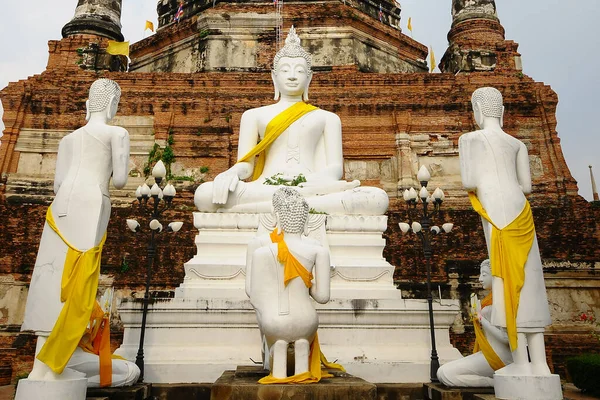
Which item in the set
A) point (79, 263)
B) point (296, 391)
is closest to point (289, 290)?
point (296, 391)

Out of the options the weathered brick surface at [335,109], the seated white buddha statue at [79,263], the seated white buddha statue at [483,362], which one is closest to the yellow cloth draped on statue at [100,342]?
the seated white buddha statue at [79,263]

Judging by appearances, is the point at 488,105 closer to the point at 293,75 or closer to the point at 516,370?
the point at 516,370

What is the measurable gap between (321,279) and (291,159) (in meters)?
4.08

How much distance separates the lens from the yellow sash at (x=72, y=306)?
157 inches

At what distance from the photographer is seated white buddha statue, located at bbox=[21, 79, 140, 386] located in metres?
4.08

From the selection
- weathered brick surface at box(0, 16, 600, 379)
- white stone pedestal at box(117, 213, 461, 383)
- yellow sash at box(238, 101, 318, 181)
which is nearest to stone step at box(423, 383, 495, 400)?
white stone pedestal at box(117, 213, 461, 383)

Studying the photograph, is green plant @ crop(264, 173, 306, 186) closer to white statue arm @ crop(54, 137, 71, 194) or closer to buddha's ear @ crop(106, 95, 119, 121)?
buddha's ear @ crop(106, 95, 119, 121)

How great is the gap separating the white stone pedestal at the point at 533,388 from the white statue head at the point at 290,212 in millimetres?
2058

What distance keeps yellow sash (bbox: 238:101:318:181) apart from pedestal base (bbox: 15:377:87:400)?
14.5 feet

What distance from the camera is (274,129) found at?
25.7 feet

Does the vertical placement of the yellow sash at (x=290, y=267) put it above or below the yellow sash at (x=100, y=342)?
above

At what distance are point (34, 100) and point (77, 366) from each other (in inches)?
469

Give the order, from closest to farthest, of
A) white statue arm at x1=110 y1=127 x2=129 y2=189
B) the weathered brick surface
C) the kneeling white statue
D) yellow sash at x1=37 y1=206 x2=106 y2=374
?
1. the kneeling white statue
2. yellow sash at x1=37 y1=206 x2=106 y2=374
3. white statue arm at x1=110 y1=127 x2=129 y2=189
4. the weathered brick surface

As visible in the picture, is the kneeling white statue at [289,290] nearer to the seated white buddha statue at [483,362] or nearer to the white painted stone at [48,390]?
the seated white buddha statue at [483,362]
